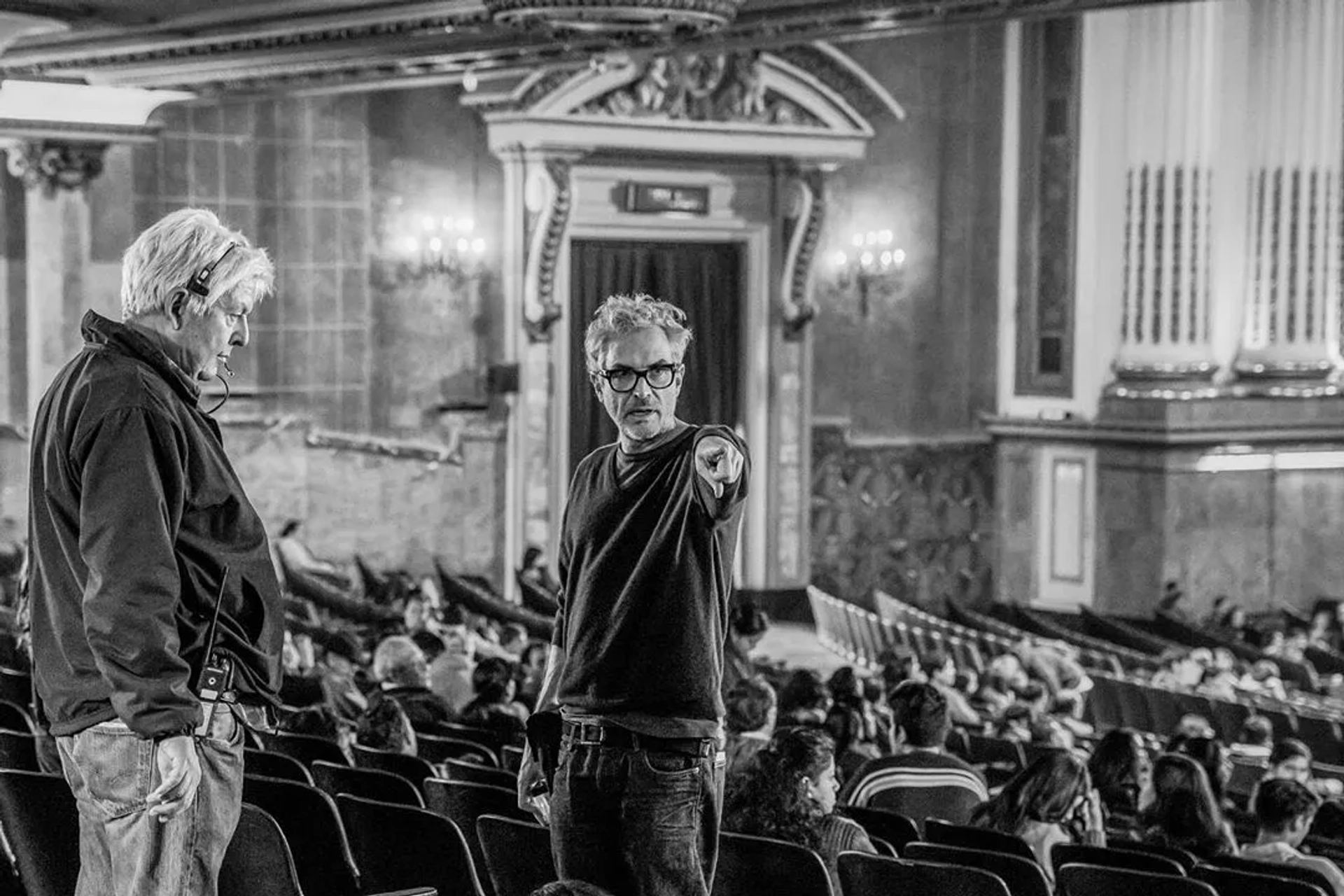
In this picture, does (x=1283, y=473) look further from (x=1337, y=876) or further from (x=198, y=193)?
(x=1337, y=876)

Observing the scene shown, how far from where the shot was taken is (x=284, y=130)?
13.6 metres

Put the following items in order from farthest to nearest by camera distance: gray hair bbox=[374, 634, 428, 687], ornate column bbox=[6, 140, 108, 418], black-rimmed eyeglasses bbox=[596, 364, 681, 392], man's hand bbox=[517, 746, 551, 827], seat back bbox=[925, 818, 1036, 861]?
1. ornate column bbox=[6, 140, 108, 418]
2. gray hair bbox=[374, 634, 428, 687]
3. seat back bbox=[925, 818, 1036, 861]
4. man's hand bbox=[517, 746, 551, 827]
5. black-rimmed eyeglasses bbox=[596, 364, 681, 392]

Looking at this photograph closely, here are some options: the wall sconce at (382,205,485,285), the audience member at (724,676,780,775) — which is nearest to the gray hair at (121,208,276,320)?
the audience member at (724,676,780,775)

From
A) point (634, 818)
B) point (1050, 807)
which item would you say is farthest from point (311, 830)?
point (1050, 807)

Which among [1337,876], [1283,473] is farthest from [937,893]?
[1283,473]

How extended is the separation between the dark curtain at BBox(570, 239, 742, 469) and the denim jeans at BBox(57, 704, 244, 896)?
11.2 meters

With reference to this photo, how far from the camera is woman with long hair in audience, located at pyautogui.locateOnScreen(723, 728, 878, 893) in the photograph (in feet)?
13.0

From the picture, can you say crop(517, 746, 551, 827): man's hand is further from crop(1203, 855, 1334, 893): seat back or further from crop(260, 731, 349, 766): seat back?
crop(1203, 855, 1334, 893): seat back

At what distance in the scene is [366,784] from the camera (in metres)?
4.25

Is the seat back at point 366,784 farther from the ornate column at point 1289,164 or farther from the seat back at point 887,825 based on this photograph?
the ornate column at point 1289,164

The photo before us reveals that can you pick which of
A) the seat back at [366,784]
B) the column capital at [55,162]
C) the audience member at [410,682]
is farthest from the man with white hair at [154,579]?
the column capital at [55,162]

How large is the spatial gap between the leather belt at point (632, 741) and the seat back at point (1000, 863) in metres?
1.05

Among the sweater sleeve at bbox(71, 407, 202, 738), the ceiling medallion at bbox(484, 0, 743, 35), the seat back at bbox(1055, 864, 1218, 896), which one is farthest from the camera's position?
the ceiling medallion at bbox(484, 0, 743, 35)

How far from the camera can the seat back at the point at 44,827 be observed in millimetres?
3416
